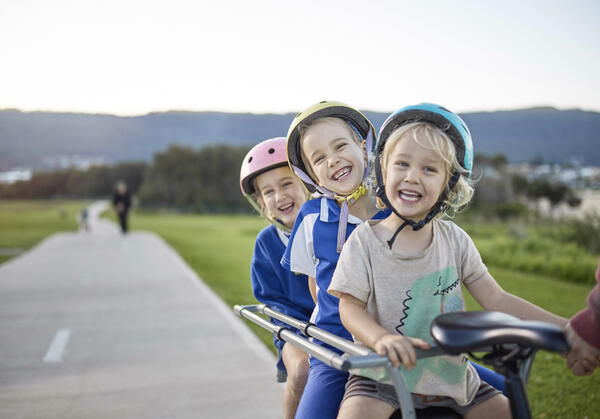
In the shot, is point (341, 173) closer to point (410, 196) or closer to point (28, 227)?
point (410, 196)

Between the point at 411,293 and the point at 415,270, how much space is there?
3.3 inches

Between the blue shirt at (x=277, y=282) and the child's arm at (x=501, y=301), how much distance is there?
1.26m

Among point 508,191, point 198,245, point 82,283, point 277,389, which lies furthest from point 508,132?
point 277,389

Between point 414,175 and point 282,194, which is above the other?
point 414,175

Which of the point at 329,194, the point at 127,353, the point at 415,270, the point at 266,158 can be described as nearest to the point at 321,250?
the point at 329,194

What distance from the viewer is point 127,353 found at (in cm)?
707

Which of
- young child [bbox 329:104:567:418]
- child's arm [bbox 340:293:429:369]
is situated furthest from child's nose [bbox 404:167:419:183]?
child's arm [bbox 340:293:429:369]

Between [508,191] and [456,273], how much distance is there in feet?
136

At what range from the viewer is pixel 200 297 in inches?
422

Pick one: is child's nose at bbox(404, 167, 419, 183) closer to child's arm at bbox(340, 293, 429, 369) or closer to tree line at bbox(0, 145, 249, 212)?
child's arm at bbox(340, 293, 429, 369)

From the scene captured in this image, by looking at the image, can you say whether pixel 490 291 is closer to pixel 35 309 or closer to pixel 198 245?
pixel 35 309

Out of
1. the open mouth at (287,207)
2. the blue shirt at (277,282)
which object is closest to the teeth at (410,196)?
the blue shirt at (277,282)

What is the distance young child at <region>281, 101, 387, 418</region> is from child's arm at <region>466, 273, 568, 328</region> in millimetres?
604

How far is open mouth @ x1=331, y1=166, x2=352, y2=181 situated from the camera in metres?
2.75
